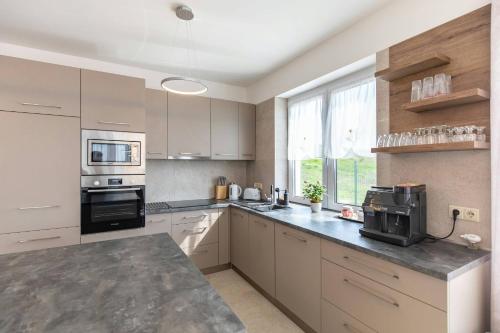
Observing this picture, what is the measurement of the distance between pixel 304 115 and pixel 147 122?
1830 millimetres

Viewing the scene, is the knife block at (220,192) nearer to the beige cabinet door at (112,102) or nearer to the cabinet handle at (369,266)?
the beige cabinet door at (112,102)

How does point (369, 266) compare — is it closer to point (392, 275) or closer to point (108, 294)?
point (392, 275)

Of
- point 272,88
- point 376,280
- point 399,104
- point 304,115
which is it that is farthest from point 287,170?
point 376,280

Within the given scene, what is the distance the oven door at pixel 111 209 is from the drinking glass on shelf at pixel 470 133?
260 cm

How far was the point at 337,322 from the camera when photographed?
1713mm

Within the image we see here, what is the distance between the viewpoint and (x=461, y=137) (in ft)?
4.70

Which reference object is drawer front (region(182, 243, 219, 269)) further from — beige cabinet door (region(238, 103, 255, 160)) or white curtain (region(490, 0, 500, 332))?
white curtain (region(490, 0, 500, 332))

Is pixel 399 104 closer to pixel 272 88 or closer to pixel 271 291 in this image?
pixel 272 88

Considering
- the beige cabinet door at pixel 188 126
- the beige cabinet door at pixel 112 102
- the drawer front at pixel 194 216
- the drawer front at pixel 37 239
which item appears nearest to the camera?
the drawer front at pixel 37 239

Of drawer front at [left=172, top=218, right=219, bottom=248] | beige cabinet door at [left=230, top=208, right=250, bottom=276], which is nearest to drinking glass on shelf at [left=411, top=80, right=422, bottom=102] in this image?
beige cabinet door at [left=230, top=208, right=250, bottom=276]

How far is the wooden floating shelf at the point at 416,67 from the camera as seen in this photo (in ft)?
5.08

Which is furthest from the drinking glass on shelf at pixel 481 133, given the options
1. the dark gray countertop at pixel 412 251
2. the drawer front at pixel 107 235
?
the drawer front at pixel 107 235

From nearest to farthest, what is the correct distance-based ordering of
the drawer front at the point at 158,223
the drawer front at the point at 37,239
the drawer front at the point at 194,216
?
the drawer front at the point at 37,239, the drawer front at the point at 158,223, the drawer front at the point at 194,216

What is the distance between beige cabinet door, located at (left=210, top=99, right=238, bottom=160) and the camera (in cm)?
333
